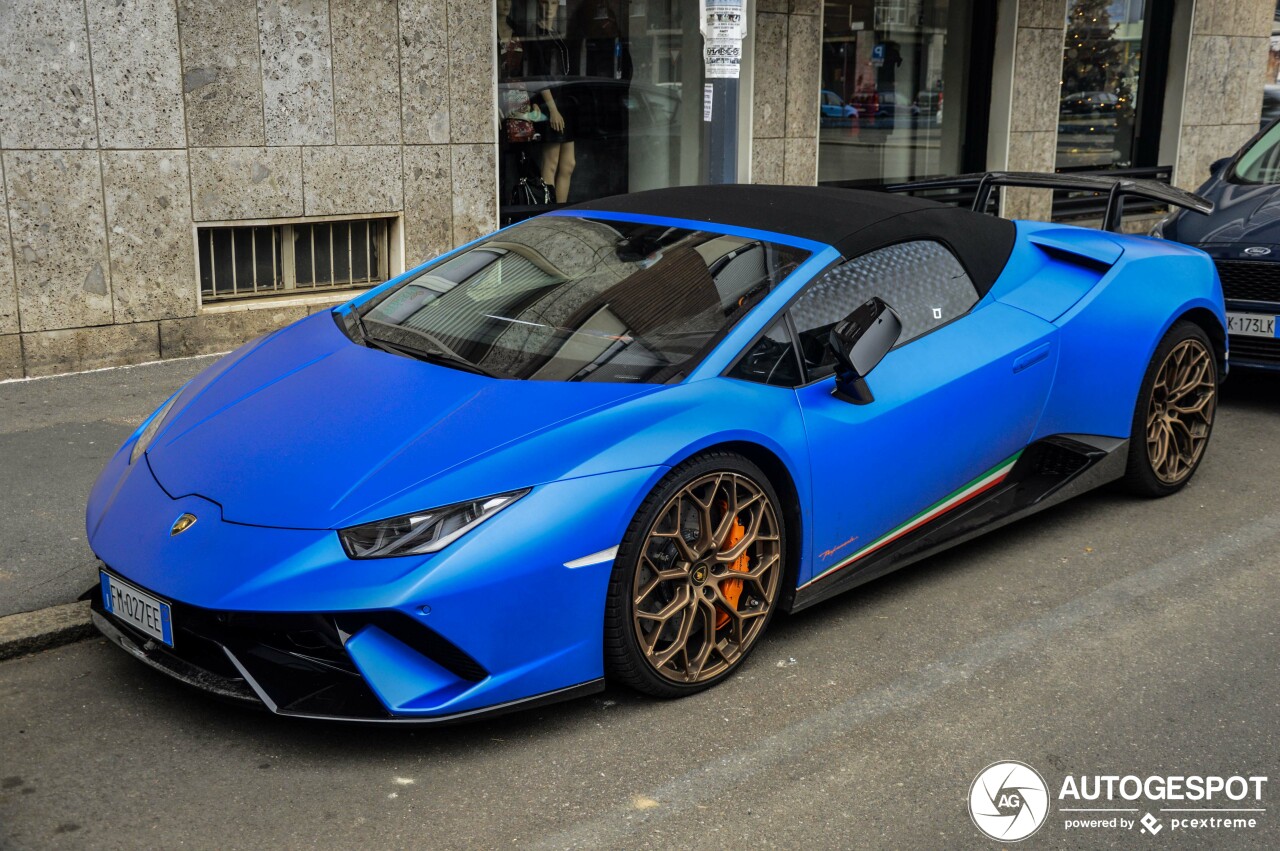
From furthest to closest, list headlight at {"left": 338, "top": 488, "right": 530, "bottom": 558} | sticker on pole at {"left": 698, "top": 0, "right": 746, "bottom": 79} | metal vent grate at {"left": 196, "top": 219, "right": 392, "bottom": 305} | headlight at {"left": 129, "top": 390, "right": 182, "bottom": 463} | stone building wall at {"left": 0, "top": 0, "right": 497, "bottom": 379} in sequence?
metal vent grate at {"left": 196, "top": 219, "right": 392, "bottom": 305}, stone building wall at {"left": 0, "top": 0, "right": 497, "bottom": 379}, sticker on pole at {"left": 698, "top": 0, "right": 746, "bottom": 79}, headlight at {"left": 129, "top": 390, "right": 182, "bottom": 463}, headlight at {"left": 338, "top": 488, "right": 530, "bottom": 558}

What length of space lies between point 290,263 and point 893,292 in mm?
5172

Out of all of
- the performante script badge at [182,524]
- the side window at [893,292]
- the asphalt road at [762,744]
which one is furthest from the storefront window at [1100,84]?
the performante script badge at [182,524]

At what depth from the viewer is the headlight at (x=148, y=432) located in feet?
13.6

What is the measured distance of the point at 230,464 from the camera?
3.75 meters

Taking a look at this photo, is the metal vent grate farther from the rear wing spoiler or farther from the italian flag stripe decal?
the italian flag stripe decal

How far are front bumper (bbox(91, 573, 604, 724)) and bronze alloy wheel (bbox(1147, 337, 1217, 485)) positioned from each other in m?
3.49

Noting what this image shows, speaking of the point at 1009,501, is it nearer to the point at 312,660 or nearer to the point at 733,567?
the point at 733,567

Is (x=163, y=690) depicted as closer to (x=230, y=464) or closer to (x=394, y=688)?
(x=230, y=464)

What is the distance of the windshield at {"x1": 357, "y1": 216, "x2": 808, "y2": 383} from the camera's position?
4031 mm

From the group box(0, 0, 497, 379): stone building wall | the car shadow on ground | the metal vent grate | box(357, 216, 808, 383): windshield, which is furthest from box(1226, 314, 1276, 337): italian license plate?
the metal vent grate

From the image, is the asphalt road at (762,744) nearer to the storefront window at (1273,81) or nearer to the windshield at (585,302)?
the windshield at (585,302)

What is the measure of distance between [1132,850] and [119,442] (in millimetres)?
4879

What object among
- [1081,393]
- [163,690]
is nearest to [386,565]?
[163,690]

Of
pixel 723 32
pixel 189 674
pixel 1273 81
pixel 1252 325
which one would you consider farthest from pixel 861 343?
pixel 1273 81
